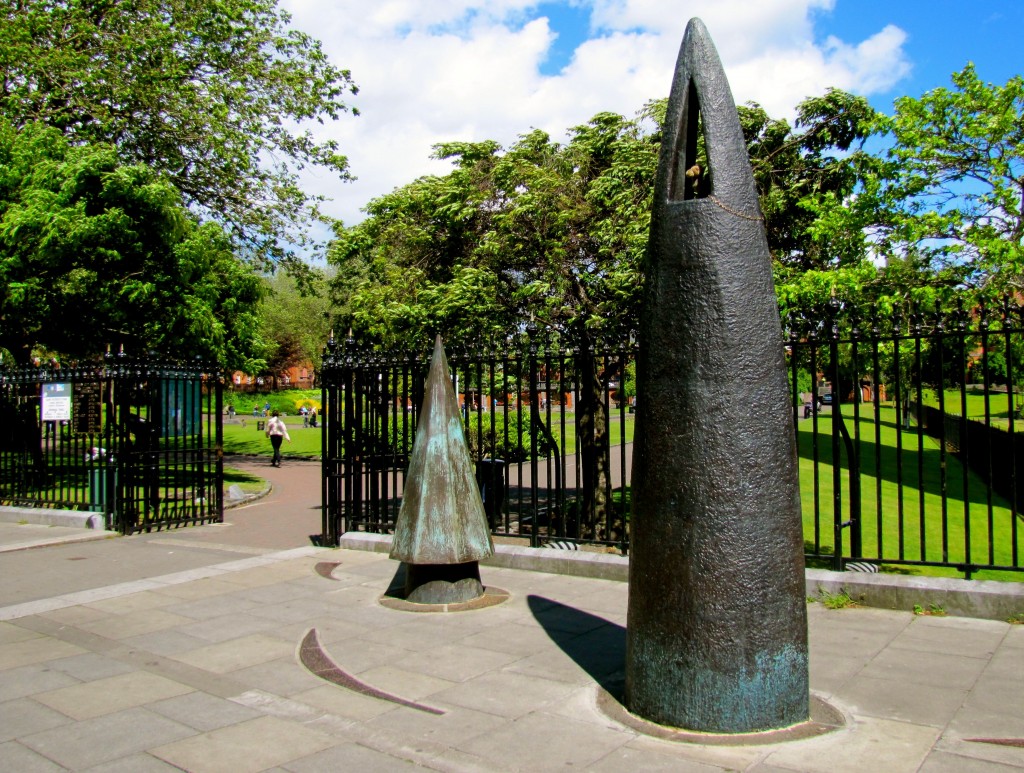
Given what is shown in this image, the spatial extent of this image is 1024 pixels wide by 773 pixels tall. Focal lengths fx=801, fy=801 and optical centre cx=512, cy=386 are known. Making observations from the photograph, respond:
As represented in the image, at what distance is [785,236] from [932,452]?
22.8 m

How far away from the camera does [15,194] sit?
54.6 feet

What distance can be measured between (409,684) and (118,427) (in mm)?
9488

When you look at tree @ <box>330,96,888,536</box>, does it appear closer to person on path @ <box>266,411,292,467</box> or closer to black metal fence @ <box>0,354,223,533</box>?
black metal fence @ <box>0,354,223,533</box>

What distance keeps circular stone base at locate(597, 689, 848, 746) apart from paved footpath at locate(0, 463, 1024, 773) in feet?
0.18

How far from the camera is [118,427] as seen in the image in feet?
42.0

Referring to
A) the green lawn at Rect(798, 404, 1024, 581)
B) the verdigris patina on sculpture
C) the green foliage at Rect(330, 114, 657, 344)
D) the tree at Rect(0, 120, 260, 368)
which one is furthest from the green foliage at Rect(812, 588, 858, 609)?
the tree at Rect(0, 120, 260, 368)

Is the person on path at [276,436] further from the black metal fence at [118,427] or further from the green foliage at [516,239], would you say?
the green foliage at [516,239]

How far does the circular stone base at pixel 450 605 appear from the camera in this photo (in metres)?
7.17

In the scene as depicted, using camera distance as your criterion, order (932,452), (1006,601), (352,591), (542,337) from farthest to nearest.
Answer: (932,452) < (542,337) < (352,591) < (1006,601)

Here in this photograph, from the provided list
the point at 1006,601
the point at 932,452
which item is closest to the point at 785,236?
the point at 1006,601

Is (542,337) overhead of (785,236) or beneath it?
beneath

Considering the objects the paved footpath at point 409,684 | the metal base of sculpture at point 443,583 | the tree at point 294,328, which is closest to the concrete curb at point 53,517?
the paved footpath at point 409,684

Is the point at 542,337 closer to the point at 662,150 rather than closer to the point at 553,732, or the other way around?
the point at 662,150

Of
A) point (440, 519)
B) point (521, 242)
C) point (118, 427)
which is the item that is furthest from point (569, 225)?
point (118, 427)
